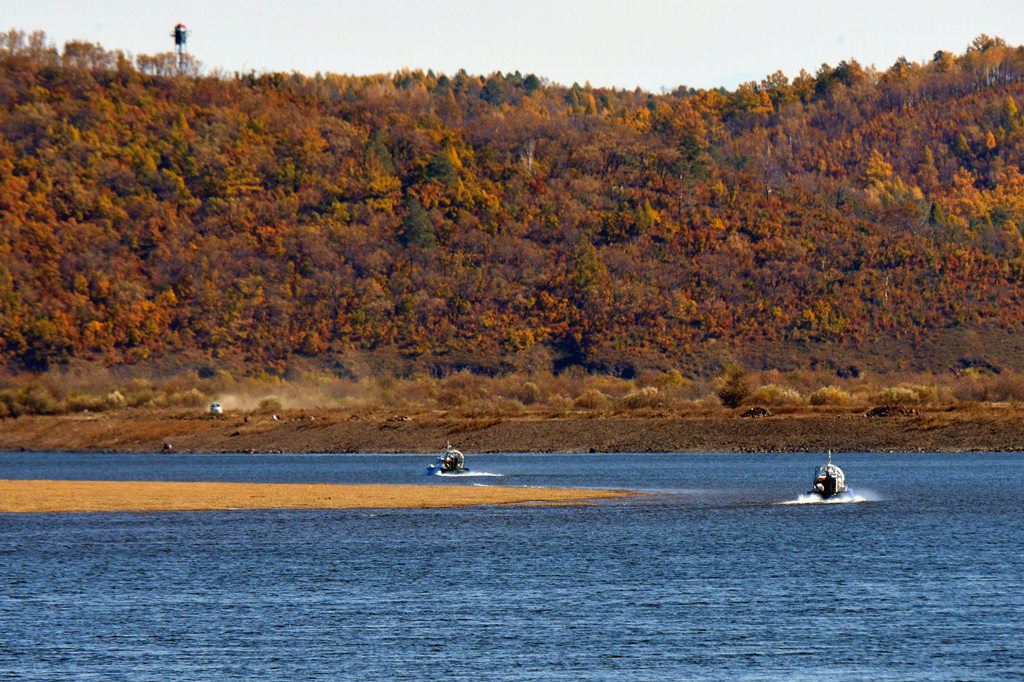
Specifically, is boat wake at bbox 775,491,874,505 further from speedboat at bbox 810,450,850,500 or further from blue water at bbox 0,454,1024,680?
blue water at bbox 0,454,1024,680

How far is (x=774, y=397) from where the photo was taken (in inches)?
7338

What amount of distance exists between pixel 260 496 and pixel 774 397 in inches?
4047

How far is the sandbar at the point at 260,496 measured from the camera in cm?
8988

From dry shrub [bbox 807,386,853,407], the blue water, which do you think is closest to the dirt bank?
dry shrub [bbox 807,386,853,407]

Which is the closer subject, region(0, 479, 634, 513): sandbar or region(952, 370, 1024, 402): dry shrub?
region(0, 479, 634, 513): sandbar

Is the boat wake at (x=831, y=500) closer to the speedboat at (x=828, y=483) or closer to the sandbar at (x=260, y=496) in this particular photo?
the speedboat at (x=828, y=483)

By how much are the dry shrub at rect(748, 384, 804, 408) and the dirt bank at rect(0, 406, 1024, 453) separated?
9.50m

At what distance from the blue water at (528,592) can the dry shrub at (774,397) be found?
292 feet

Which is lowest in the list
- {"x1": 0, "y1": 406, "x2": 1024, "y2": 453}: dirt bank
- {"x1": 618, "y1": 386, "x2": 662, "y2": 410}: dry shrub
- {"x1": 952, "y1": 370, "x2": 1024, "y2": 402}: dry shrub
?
{"x1": 0, "y1": 406, "x2": 1024, "y2": 453}: dirt bank

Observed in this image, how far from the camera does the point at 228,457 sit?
199 meters

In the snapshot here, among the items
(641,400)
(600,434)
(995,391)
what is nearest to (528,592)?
(600,434)

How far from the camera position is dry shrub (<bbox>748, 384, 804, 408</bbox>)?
183 meters

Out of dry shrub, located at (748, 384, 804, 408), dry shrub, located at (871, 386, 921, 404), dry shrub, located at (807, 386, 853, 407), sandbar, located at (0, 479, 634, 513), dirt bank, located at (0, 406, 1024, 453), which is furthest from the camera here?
dry shrub, located at (748, 384, 804, 408)

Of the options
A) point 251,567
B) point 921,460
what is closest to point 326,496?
point 251,567
